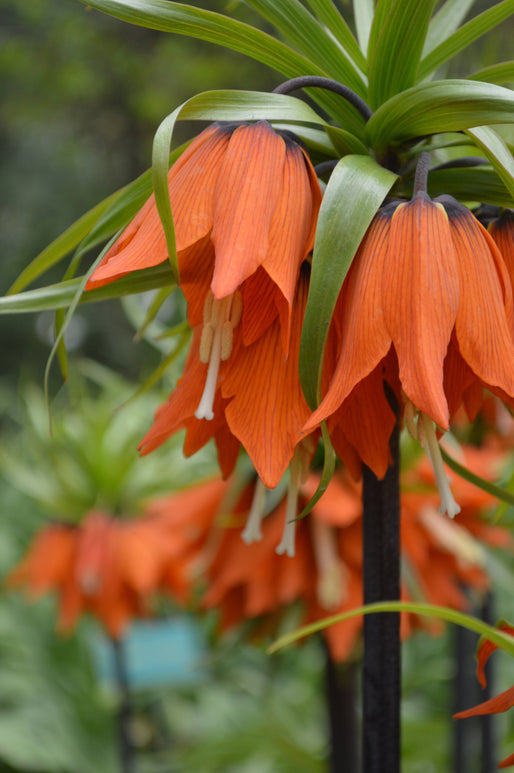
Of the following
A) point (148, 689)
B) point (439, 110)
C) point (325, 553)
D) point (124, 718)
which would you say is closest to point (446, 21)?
point (439, 110)

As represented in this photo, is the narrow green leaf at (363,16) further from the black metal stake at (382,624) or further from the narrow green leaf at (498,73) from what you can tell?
the black metal stake at (382,624)

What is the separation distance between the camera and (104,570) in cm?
138

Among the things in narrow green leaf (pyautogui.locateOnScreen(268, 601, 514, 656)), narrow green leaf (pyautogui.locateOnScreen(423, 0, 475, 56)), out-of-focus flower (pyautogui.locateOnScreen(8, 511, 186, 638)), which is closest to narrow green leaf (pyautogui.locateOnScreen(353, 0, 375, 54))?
narrow green leaf (pyautogui.locateOnScreen(423, 0, 475, 56))

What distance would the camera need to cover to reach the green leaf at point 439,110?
0.35 metres

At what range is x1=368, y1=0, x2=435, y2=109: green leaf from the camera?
402 mm

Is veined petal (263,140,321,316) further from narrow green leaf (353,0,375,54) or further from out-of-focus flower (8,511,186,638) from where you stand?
out-of-focus flower (8,511,186,638)

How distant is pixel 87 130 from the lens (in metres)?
5.98

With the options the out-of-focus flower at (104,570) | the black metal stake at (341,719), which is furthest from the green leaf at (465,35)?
the out-of-focus flower at (104,570)

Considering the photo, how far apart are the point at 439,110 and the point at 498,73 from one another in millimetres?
46

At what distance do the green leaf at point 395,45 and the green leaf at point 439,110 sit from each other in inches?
1.3

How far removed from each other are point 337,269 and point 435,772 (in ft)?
4.36

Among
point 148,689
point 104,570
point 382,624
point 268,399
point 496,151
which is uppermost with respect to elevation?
point 496,151

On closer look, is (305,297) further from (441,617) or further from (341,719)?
(341,719)

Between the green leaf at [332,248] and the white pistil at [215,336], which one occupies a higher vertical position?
the green leaf at [332,248]
